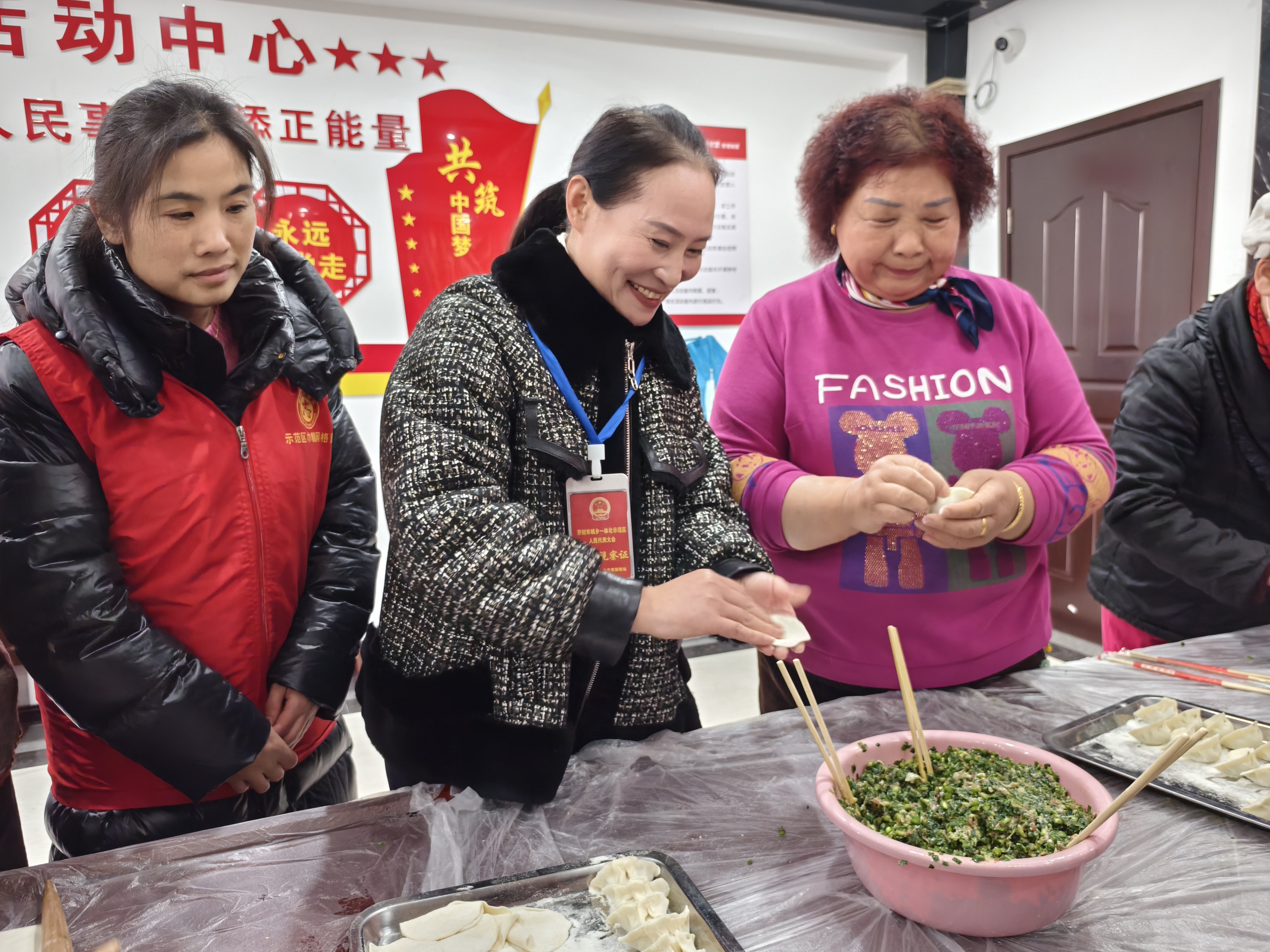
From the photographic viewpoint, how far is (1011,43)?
3982mm

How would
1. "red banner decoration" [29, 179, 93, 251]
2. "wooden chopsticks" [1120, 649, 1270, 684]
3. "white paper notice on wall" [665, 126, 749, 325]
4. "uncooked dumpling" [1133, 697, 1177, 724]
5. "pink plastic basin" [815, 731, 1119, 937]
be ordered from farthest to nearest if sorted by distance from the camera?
"white paper notice on wall" [665, 126, 749, 325] < "red banner decoration" [29, 179, 93, 251] < "wooden chopsticks" [1120, 649, 1270, 684] < "uncooked dumpling" [1133, 697, 1177, 724] < "pink plastic basin" [815, 731, 1119, 937]

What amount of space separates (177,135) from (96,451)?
1.52ft

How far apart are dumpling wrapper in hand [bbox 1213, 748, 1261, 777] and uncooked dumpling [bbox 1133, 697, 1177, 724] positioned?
119 mm

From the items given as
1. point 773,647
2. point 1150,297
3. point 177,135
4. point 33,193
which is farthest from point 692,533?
point 1150,297

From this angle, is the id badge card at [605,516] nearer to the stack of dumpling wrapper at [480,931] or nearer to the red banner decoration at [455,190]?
the stack of dumpling wrapper at [480,931]

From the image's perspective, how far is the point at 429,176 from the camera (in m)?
3.30

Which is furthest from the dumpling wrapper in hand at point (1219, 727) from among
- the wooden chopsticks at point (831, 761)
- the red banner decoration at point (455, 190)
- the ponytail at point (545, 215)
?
the red banner decoration at point (455, 190)

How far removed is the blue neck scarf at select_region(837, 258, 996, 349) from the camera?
1.59m

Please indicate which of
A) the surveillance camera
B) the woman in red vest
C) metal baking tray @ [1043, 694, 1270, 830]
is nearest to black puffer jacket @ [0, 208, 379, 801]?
the woman in red vest

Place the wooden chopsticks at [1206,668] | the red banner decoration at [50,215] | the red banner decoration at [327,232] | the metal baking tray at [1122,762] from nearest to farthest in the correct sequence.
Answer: the metal baking tray at [1122,762]
the wooden chopsticks at [1206,668]
the red banner decoration at [50,215]
the red banner decoration at [327,232]

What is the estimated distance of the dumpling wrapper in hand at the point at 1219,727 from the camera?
1210 millimetres

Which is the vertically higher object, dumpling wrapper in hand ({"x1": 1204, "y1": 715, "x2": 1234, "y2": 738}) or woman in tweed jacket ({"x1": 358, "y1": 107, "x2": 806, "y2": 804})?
woman in tweed jacket ({"x1": 358, "y1": 107, "x2": 806, "y2": 804})

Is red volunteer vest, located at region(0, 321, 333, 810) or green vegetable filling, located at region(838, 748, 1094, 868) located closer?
green vegetable filling, located at region(838, 748, 1094, 868)

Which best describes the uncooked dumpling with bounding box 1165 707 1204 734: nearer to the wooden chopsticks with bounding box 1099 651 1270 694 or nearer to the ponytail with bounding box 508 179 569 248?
the wooden chopsticks with bounding box 1099 651 1270 694
